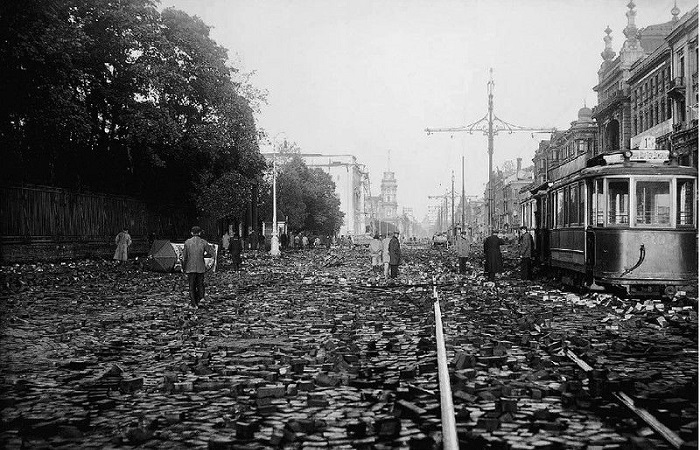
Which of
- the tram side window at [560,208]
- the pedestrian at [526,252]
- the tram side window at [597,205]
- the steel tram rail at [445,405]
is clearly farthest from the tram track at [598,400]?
the pedestrian at [526,252]

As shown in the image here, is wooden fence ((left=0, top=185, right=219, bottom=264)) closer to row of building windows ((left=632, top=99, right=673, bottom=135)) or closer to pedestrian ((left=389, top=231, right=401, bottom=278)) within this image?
pedestrian ((left=389, top=231, right=401, bottom=278))

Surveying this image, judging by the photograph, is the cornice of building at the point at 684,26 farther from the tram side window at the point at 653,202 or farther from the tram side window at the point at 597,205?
the tram side window at the point at 653,202

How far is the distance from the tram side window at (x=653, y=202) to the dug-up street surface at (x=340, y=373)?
1809 mm

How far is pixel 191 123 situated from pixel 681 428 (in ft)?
120

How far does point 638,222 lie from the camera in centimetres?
1744

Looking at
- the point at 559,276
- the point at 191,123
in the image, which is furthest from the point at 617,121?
the point at 559,276

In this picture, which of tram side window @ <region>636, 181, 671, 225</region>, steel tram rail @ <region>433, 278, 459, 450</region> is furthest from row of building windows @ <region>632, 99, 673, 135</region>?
steel tram rail @ <region>433, 278, 459, 450</region>

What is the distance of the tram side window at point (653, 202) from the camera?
57.1 ft

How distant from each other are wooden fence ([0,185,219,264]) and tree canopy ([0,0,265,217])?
741 mm

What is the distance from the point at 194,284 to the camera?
16.3 m

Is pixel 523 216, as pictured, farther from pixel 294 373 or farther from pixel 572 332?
pixel 294 373

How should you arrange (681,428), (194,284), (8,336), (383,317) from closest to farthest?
(681,428), (8,336), (383,317), (194,284)

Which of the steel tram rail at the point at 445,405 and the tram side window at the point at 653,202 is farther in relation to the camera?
the tram side window at the point at 653,202

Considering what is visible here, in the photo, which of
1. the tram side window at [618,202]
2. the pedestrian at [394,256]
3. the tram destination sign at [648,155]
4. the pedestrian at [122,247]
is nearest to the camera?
the tram side window at [618,202]
